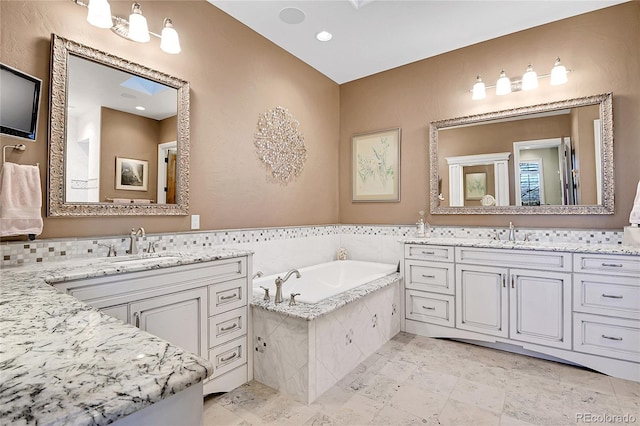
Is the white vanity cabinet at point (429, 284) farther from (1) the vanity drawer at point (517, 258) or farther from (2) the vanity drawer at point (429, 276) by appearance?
(1) the vanity drawer at point (517, 258)

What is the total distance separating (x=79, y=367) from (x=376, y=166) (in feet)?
11.9

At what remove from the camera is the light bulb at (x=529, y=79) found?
2.85 meters

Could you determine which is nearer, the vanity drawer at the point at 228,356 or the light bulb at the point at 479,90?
the vanity drawer at the point at 228,356

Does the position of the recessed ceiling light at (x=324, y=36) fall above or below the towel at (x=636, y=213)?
above

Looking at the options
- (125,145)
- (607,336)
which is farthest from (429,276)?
(125,145)

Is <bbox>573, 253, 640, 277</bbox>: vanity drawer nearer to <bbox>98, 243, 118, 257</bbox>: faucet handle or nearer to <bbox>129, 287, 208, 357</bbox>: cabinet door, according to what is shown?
<bbox>129, 287, 208, 357</bbox>: cabinet door

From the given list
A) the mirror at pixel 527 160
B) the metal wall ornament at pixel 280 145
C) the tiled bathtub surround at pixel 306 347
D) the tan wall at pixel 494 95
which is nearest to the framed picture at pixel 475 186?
the mirror at pixel 527 160

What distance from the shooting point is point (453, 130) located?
11.1ft

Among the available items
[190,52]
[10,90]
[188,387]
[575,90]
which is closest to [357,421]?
[188,387]

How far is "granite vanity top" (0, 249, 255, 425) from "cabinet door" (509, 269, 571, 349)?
2730 millimetres

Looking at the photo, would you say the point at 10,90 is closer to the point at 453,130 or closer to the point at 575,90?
the point at 453,130

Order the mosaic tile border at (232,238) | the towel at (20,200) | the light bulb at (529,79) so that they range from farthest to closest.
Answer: the light bulb at (529,79)
the mosaic tile border at (232,238)
the towel at (20,200)

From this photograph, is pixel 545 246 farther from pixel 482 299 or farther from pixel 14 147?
pixel 14 147

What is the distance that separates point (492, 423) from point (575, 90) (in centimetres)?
279
